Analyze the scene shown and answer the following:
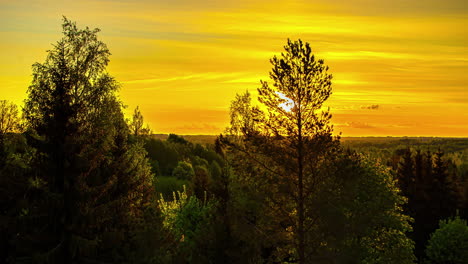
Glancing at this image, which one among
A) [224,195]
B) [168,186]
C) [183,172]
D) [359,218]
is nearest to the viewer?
[224,195]

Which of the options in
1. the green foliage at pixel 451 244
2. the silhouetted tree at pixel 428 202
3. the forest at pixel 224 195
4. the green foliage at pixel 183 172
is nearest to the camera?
the forest at pixel 224 195

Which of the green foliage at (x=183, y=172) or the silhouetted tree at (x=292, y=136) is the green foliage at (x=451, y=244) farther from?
the green foliage at (x=183, y=172)

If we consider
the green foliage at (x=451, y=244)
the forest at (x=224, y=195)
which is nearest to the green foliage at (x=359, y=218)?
the forest at (x=224, y=195)

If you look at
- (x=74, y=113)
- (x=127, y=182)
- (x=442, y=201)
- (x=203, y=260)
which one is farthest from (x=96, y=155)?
(x=442, y=201)

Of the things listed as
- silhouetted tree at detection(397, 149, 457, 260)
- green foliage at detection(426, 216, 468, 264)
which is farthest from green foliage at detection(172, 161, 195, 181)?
green foliage at detection(426, 216, 468, 264)

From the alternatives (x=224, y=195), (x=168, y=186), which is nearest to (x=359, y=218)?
(x=224, y=195)

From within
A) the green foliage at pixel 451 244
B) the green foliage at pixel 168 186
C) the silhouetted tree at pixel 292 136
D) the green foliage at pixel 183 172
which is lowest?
the green foliage at pixel 451 244

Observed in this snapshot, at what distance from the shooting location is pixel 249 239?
29281mm

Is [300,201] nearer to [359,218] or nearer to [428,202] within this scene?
[359,218]

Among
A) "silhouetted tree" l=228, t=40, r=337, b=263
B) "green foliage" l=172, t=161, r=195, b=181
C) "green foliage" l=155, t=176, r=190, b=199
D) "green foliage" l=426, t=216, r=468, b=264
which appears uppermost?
"silhouetted tree" l=228, t=40, r=337, b=263

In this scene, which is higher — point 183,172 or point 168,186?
point 183,172

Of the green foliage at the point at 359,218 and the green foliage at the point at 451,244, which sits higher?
the green foliage at the point at 359,218

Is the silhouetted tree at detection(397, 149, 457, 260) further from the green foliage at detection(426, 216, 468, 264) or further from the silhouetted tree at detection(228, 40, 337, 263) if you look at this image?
the silhouetted tree at detection(228, 40, 337, 263)

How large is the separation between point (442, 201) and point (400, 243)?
23.2 meters
